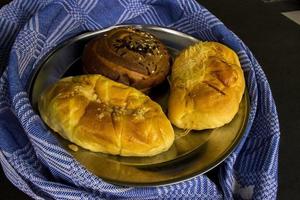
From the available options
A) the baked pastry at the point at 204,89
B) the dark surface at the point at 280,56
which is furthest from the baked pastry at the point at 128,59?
the dark surface at the point at 280,56

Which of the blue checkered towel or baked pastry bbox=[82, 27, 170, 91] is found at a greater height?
baked pastry bbox=[82, 27, 170, 91]

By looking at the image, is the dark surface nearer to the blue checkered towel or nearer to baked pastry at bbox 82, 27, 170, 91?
the blue checkered towel

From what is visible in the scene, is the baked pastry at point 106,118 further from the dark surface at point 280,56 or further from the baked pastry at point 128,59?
the dark surface at point 280,56

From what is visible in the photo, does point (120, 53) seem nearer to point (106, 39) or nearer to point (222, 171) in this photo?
point (106, 39)

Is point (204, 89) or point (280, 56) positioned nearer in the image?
point (204, 89)

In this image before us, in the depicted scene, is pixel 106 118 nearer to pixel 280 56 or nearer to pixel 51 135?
pixel 51 135

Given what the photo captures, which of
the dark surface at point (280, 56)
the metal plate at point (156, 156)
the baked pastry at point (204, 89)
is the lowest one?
the dark surface at point (280, 56)

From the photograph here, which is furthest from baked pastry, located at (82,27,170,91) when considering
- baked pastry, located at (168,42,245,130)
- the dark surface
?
the dark surface

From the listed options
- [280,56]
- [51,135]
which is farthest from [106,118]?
[280,56]
